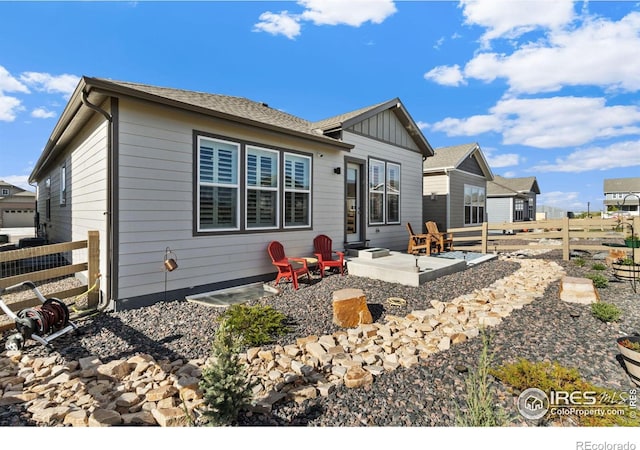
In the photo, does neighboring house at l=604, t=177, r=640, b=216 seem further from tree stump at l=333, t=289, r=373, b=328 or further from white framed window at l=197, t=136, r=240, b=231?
white framed window at l=197, t=136, r=240, b=231

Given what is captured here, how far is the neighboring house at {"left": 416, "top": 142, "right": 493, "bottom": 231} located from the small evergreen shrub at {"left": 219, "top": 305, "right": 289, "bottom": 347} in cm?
1088

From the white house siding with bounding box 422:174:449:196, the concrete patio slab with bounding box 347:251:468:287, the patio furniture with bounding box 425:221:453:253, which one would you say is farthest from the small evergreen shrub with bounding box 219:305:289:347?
the white house siding with bounding box 422:174:449:196

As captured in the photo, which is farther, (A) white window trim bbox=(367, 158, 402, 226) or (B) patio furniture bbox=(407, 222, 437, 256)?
(B) patio furniture bbox=(407, 222, 437, 256)

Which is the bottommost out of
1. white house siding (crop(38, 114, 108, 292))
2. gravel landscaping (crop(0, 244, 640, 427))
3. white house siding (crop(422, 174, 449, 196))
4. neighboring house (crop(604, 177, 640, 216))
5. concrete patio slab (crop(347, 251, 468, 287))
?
gravel landscaping (crop(0, 244, 640, 427))

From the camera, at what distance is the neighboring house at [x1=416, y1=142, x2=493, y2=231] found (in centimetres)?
1300

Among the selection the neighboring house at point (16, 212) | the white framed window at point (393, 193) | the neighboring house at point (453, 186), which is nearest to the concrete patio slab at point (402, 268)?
the white framed window at point (393, 193)

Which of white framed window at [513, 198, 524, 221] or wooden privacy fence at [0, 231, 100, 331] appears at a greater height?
white framed window at [513, 198, 524, 221]

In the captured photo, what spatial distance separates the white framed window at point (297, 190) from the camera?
6.44 meters

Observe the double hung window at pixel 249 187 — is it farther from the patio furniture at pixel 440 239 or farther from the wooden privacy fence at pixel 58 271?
the patio furniture at pixel 440 239

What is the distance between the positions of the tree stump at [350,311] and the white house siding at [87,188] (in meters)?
3.36

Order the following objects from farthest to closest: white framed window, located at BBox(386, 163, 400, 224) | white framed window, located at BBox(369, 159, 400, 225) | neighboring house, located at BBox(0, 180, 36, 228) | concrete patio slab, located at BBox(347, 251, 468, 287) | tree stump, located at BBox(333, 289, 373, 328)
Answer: neighboring house, located at BBox(0, 180, 36, 228)
white framed window, located at BBox(386, 163, 400, 224)
white framed window, located at BBox(369, 159, 400, 225)
concrete patio slab, located at BBox(347, 251, 468, 287)
tree stump, located at BBox(333, 289, 373, 328)

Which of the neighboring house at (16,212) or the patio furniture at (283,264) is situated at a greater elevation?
the neighboring house at (16,212)

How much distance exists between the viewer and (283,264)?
5633mm

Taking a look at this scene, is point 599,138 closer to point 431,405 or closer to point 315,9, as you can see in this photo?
point 315,9
